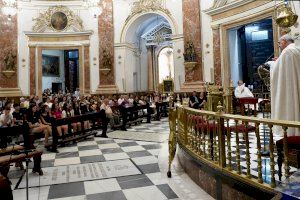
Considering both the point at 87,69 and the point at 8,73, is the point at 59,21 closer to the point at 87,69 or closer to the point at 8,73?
the point at 87,69

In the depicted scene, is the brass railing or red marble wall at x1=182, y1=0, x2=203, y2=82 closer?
the brass railing

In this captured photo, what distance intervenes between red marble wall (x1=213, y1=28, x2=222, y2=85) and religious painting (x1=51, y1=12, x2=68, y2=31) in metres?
9.02

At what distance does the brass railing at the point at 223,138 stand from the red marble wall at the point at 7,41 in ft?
43.8

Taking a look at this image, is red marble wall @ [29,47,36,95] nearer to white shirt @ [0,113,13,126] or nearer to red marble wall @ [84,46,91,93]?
red marble wall @ [84,46,91,93]

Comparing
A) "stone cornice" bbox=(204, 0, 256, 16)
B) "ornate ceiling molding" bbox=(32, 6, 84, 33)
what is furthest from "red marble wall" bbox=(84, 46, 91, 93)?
"stone cornice" bbox=(204, 0, 256, 16)

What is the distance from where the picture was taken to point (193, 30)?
14852 mm

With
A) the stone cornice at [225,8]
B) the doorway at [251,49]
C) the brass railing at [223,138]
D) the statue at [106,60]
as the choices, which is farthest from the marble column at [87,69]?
the brass railing at [223,138]

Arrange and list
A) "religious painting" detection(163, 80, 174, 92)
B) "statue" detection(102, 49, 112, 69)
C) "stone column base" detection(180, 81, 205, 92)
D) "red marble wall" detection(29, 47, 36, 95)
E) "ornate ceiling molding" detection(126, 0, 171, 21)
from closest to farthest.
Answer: "stone column base" detection(180, 81, 205, 92) < "ornate ceiling molding" detection(126, 0, 171, 21) < "red marble wall" detection(29, 47, 36, 95) < "statue" detection(102, 49, 112, 69) < "religious painting" detection(163, 80, 174, 92)

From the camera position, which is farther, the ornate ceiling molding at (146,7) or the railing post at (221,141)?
the ornate ceiling molding at (146,7)

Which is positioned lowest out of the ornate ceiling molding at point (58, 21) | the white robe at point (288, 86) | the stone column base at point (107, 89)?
the white robe at point (288, 86)

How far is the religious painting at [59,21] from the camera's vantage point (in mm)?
16837

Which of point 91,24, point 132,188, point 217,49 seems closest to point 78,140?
point 132,188

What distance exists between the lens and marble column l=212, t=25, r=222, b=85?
13.6m

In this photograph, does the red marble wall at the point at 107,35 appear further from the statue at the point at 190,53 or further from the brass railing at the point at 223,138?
the brass railing at the point at 223,138
